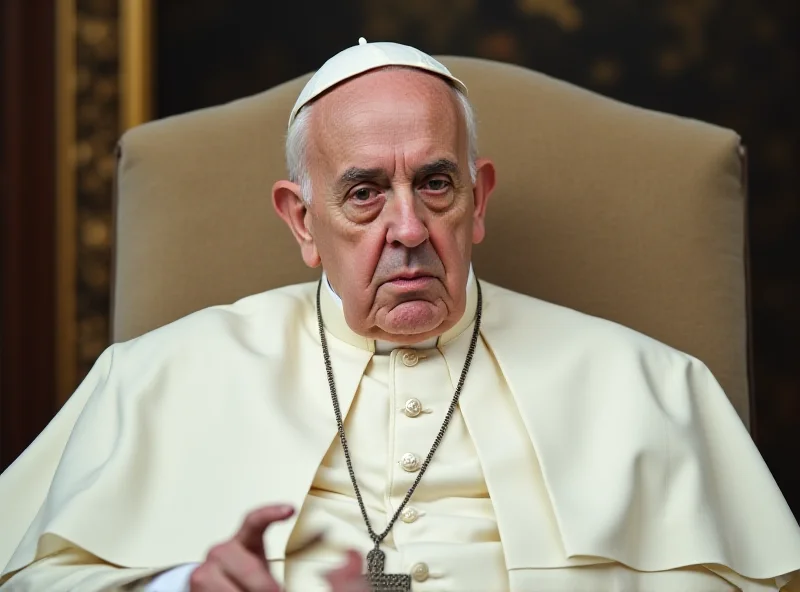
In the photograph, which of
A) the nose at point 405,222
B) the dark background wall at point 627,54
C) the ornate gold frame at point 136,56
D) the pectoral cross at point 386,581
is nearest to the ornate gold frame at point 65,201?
the ornate gold frame at point 136,56

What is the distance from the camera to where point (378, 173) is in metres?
2.47

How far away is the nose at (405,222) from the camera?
7.88ft

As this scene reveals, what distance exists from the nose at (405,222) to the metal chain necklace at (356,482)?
355 mm

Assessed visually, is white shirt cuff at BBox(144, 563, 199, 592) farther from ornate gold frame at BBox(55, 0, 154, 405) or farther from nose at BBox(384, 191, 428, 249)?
ornate gold frame at BBox(55, 0, 154, 405)

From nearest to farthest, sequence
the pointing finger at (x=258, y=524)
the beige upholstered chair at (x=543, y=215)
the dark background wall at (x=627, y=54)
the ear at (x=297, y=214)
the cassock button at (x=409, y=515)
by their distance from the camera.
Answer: the pointing finger at (x=258, y=524) → the cassock button at (x=409, y=515) → the ear at (x=297, y=214) → the beige upholstered chair at (x=543, y=215) → the dark background wall at (x=627, y=54)

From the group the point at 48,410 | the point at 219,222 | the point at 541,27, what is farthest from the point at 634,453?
the point at 48,410

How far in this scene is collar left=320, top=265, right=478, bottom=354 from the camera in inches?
105

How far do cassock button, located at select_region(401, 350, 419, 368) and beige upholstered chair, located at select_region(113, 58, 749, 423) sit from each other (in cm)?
66

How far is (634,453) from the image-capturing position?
242 cm

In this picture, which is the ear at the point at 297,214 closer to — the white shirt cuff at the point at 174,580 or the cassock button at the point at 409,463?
the cassock button at the point at 409,463

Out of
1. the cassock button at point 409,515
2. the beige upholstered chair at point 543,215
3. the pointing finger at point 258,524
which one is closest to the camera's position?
the pointing finger at point 258,524

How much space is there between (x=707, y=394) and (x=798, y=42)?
6.80 ft

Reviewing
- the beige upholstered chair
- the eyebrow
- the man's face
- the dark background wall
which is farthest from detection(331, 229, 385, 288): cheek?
the dark background wall

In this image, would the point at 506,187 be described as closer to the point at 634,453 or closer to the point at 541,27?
the point at 634,453
